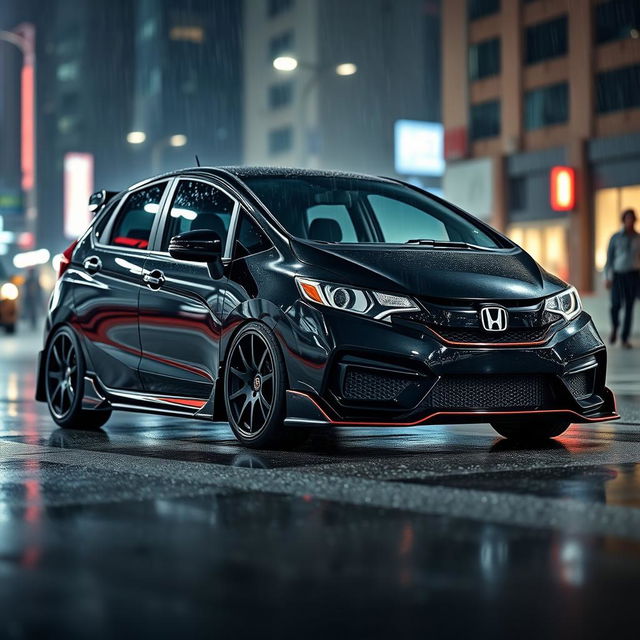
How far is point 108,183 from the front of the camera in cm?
13838

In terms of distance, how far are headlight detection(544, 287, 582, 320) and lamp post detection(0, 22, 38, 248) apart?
124 meters

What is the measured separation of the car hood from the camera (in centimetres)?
753

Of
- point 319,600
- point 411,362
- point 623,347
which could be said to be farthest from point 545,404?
point 623,347

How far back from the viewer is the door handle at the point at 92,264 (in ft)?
31.5

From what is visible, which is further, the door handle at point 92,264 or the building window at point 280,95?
the building window at point 280,95

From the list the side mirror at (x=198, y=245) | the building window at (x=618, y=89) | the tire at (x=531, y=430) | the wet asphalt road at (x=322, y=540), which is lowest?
the wet asphalt road at (x=322, y=540)

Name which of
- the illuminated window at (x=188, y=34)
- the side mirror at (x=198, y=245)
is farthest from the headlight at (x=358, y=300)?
the illuminated window at (x=188, y=34)

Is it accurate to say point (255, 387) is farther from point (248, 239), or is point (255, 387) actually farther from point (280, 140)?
point (280, 140)

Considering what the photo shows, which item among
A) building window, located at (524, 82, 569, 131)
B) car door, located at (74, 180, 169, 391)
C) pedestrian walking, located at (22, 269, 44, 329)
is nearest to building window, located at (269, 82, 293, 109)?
building window, located at (524, 82, 569, 131)

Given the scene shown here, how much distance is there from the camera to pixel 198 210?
891 cm

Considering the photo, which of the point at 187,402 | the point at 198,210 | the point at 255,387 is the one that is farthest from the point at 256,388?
the point at 198,210

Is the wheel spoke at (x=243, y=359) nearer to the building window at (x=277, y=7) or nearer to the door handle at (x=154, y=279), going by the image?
the door handle at (x=154, y=279)

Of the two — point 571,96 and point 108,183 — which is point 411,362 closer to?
point 571,96

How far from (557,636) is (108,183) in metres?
137
